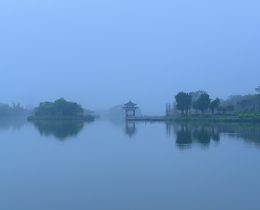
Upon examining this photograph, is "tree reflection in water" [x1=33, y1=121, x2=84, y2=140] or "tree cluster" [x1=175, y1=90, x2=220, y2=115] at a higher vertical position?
"tree cluster" [x1=175, y1=90, x2=220, y2=115]

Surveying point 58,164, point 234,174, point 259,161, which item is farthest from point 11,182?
point 259,161

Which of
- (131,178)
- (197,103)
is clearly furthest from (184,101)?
(131,178)

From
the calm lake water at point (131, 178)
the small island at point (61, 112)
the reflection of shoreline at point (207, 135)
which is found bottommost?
the calm lake water at point (131, 178)

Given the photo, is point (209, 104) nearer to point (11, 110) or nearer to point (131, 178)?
point (131, 178)

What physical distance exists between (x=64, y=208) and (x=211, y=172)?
3520 millimetres

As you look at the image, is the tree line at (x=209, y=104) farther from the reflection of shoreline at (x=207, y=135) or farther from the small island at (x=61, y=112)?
the small island at (x=61, y=112)

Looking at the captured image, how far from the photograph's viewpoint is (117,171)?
739 centimetres

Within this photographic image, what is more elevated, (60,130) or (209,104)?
(209,104)

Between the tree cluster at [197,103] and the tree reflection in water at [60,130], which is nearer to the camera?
the tree reflection in water at [60,130]

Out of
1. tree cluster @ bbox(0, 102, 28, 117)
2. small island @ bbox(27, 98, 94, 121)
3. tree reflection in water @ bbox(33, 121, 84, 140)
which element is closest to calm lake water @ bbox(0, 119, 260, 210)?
tree reflection in water @ bbox(33, 121, 84, 140)

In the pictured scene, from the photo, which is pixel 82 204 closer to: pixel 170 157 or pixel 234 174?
pixel 234 174

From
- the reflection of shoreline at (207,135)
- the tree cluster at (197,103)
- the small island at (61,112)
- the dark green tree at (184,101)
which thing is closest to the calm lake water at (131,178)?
the reflection of shoreline at (207,135)

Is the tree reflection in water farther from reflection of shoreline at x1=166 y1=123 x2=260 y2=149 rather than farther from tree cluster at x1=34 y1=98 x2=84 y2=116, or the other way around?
tree cluster at x1=34 y1=98 x2=84 y2=116

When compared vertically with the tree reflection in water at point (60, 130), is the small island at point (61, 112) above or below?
above
